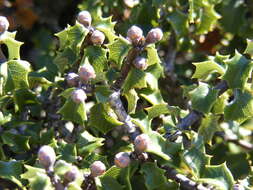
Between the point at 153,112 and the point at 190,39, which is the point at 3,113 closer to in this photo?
the point at 153,112

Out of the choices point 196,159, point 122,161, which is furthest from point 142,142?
point 196,159

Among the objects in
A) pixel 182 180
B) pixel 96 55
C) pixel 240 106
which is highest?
pixel 96 55

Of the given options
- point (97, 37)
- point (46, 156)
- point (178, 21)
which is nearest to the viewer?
point (46, 156)

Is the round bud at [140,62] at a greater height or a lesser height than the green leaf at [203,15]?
greater

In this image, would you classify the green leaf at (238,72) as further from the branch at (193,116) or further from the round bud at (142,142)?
the round bud at (142,142)

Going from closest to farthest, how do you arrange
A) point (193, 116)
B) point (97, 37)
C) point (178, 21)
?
point (97, 37), point (193, 116), point (178, 21)

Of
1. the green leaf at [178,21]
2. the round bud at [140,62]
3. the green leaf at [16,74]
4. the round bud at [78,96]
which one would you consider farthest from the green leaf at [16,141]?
the green leaf at [178,21]

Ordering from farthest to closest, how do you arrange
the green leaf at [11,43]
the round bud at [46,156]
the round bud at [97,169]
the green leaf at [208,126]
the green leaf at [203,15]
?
the green leaf at [203,15]
the green leaf at [208,126]
the green leaf at [11,43]
the round bud at [97,169]
the round bud at [46,156]

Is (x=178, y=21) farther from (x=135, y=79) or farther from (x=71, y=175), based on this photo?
(x=71, y=175)
